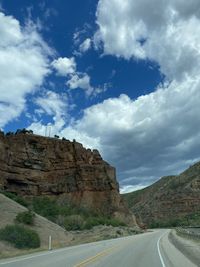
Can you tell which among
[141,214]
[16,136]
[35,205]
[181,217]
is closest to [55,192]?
[16,136]

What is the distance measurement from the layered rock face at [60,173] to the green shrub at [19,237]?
72.6 metres

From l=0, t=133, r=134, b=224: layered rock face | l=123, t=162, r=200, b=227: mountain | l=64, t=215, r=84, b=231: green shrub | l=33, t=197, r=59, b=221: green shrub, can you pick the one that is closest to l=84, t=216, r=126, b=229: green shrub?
l=64, t=215, r=84, b=231: green shrub

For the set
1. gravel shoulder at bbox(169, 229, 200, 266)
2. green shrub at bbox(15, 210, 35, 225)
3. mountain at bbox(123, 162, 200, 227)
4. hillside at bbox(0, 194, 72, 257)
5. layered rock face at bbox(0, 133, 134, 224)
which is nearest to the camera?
gravel shoulder at bbox(169, 229, 200, 266)

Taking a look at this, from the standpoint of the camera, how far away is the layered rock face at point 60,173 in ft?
376

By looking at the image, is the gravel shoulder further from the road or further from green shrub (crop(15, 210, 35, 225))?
green shrub (crop(15, 210, 35, 225))

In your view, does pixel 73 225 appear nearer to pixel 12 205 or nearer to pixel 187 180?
pixel 12 205

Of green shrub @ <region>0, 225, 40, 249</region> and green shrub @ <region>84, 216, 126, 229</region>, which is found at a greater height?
green shrub @ <region>84, 216, 126, 229</region>

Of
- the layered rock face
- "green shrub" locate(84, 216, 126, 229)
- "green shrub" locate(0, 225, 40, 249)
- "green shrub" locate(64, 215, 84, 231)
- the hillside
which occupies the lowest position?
"green shrub" locate(0, 225, 40, 249)

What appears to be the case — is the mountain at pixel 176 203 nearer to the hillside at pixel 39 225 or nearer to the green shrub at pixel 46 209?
the green shrub at pixel 46 209

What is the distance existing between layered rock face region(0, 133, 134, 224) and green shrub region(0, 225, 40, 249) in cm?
7255

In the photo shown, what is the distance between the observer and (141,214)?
18650 centimetres

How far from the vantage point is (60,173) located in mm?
122625

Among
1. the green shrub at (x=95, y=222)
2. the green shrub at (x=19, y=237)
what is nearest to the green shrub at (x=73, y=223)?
the green shrub at (x=95, y=222)

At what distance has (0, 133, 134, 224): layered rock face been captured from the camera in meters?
115
